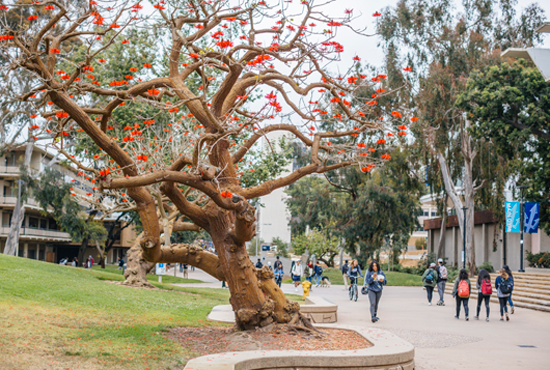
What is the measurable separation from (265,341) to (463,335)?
19.5ft

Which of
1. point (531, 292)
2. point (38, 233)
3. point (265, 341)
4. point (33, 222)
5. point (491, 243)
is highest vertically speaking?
point (33, 222)

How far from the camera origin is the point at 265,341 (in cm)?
828

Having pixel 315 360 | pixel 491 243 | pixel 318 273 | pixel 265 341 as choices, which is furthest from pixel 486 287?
pixel 491 243

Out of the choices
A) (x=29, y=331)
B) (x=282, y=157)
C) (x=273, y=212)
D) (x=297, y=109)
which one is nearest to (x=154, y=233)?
(x=29, y=331)

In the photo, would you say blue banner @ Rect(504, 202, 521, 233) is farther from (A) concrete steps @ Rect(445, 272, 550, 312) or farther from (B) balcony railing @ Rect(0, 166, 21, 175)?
(B) balcony railing @ Rect(0, 166, 21, 175)

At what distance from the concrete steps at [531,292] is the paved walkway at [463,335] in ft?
2.47

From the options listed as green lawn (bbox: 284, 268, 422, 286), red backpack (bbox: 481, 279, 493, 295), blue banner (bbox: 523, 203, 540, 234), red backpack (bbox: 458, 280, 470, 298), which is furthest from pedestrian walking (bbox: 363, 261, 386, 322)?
green lawn (bbox: 284, 268, 422, 286)

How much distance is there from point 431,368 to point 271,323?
8.92 feet

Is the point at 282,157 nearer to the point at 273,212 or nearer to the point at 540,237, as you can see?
the point at 540,237

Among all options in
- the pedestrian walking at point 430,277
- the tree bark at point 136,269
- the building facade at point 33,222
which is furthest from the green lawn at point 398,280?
the tree bark at point 136,269

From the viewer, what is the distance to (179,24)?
8.89 meters

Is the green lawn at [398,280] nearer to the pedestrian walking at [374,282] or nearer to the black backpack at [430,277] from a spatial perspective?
the black backpack at [430,277]

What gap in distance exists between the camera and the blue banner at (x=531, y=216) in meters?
26.3

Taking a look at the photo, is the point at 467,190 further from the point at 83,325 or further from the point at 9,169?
the point at 9,169
